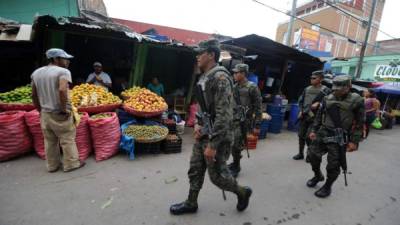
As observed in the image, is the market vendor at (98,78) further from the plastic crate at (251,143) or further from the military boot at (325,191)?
the military boot at (325,191)

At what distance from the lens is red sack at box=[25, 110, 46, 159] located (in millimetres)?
4062

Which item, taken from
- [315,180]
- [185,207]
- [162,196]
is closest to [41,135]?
[162,196]

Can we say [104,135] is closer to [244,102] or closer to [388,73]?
[244,102]

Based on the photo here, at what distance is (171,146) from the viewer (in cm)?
509

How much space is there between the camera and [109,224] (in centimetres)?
267

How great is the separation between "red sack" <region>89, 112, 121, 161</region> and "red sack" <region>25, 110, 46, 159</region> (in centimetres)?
86

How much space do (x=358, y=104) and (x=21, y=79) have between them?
8.43 meters

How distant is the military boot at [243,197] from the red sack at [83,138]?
9.66ft

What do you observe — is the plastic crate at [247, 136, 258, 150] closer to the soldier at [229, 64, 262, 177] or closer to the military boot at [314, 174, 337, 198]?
the soldier at [229, 64, 262, 177]

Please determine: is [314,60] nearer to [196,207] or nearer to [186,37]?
[196,207]

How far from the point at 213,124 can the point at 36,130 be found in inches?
138

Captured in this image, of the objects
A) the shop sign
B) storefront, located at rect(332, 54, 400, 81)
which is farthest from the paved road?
storefront, located at rect(332, 54, 400, 81)

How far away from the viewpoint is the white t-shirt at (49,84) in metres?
3.39

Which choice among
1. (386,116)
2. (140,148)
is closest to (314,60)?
(386,116)
